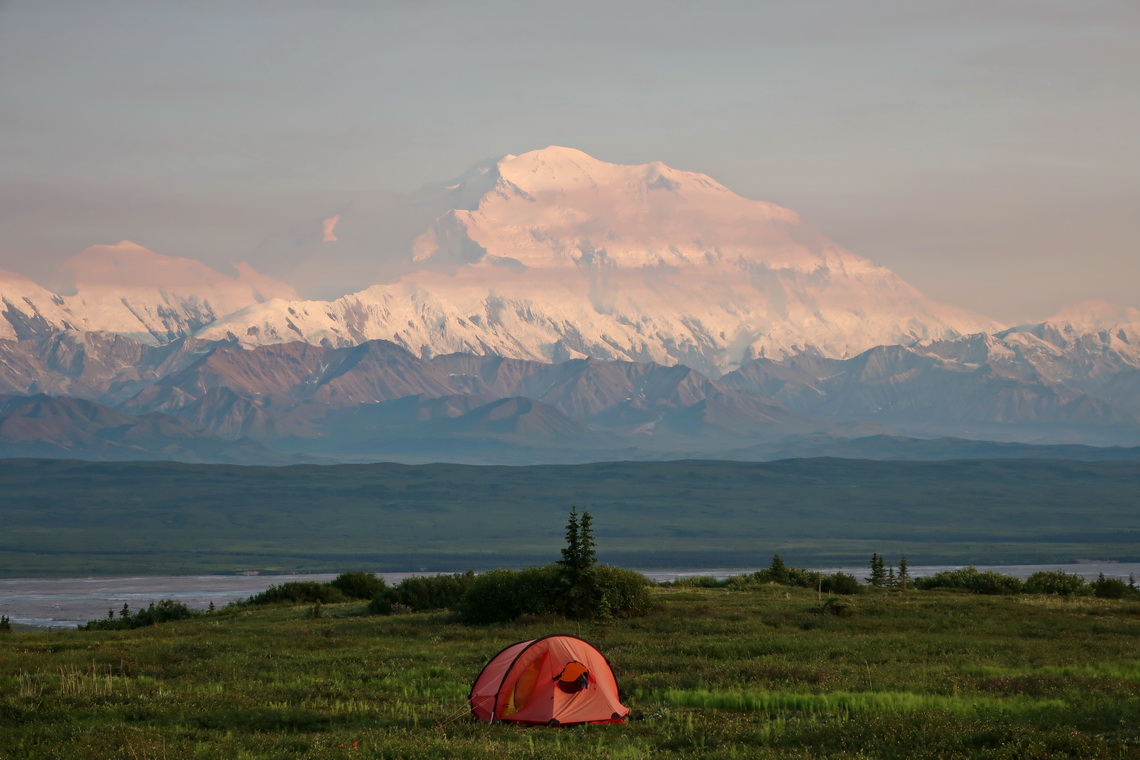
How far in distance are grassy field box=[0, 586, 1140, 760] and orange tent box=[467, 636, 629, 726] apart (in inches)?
27.7

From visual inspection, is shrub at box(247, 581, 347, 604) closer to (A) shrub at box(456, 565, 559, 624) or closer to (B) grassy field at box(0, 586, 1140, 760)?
(B) grassy field at box(0, 586, 1140, 760)

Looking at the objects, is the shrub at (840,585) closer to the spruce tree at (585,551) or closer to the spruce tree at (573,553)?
the spruce tree at (585,551)

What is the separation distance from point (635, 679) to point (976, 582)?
40.0m

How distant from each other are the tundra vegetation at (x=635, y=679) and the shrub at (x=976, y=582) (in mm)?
7075

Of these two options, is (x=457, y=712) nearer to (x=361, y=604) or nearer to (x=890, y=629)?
(x=890, y=629)

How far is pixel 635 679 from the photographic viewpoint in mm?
33781

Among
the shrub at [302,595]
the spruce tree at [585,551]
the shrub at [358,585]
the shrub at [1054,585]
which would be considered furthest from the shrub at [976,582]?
the shrub at [302,595]

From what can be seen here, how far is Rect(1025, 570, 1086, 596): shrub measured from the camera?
2532 inches

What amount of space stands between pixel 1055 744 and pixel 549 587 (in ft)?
91.7

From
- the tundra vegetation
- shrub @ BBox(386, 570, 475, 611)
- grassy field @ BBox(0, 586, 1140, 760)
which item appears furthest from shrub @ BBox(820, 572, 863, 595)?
shrub @ BBox(386, 570, 475, 611)

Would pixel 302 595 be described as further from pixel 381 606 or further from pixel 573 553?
pixel 573 553

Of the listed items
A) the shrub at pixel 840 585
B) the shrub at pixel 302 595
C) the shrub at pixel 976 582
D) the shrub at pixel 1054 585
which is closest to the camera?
the shrub at pixel 1054 585

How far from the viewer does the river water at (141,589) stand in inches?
4673

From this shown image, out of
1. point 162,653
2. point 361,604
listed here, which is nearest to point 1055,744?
point 162,653
